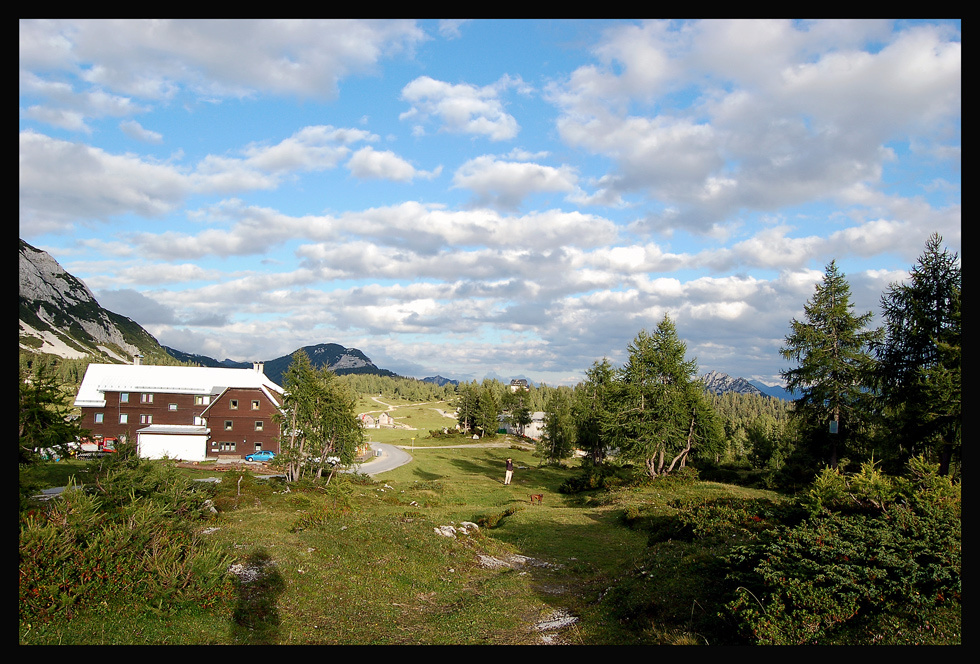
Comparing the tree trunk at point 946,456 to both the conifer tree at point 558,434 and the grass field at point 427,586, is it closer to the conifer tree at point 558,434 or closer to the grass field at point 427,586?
the grass field at point 427,586

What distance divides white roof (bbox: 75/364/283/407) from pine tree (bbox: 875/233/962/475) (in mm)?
63333

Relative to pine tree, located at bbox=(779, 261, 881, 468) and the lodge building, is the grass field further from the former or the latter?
the lodge building

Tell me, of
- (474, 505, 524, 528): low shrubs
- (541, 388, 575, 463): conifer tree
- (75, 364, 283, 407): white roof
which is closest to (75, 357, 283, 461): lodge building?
(75, 364, 283, 407): white roof

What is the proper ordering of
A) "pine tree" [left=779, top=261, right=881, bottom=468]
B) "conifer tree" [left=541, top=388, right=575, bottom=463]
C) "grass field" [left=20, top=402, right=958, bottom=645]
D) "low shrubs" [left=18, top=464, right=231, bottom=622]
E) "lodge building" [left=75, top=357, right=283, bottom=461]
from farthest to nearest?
1. "conifer tree" [left=541, top=388, right=575, bottom=463]
2. "lodge building" [left=75, top=357, right=283, bottom=461]
3. "pine tree" [left=779, top=261, right=881, bottom=468]
4. "grass field" [left=20, top=402, right=958, bottom=645]
5. "low shrubs" [left=18, top=464, right=231, bottom=622]

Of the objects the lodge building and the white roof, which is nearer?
the lodge building

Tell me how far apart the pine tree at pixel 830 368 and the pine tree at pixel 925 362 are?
5.71 meters

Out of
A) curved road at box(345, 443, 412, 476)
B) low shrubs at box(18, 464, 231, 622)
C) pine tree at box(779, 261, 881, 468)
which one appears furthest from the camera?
curved road at box(345, 443, 412, 476)

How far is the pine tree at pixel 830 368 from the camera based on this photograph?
35.3m

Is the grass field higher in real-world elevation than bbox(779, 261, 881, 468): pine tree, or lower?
lower

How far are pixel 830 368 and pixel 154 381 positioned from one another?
74219 millimetres

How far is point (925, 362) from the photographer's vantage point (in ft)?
88.2

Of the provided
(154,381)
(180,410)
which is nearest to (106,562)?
(180,410)

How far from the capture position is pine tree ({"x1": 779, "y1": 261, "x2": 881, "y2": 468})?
35.3 metres
